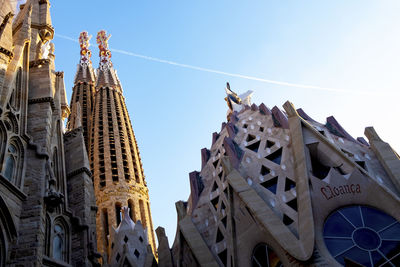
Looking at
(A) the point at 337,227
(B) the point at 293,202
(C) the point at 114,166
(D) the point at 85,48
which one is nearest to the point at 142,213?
(C) the point at 114,166

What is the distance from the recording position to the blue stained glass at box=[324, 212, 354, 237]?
44.4 feet

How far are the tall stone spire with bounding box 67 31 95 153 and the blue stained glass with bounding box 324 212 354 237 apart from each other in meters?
37.4

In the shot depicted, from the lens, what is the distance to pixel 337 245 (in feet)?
43.8

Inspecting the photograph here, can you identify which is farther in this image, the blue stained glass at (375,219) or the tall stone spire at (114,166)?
the tall stone spire at (114,166)

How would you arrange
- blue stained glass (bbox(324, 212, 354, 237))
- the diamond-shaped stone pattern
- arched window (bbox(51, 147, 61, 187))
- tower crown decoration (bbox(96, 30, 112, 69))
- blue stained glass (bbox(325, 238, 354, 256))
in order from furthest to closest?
tower crown decoration (bbox(96, 30, 112, 69))
arched window (bbox(51, 147, 61, 187))
the diamond-shaped stone pattern
blue stained glass (bbox(324, 212, 354, 237))
blue stained glass (bbox(325, 238, 354, 256))

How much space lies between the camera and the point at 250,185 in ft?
55.3

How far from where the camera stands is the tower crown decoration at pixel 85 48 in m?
64.3

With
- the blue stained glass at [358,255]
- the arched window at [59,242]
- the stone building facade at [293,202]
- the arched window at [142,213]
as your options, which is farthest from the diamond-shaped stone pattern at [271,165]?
the arched window at [142,213]

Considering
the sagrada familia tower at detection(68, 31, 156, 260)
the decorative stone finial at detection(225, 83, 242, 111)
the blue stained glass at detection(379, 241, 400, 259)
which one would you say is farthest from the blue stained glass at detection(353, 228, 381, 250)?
the sagrada familia tower at detection(68, 31, 156, 260)

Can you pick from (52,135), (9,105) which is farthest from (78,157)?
(9,105)

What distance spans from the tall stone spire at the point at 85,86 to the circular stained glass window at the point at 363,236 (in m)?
37.6

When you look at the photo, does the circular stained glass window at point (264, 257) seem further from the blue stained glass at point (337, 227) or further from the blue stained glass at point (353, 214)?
the blue stained glass at point (353, 214)

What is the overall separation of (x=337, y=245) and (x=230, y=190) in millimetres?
4747

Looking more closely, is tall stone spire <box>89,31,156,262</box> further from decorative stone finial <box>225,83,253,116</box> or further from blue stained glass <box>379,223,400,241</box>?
blue stained glass <box>379,223,400,241</box>
